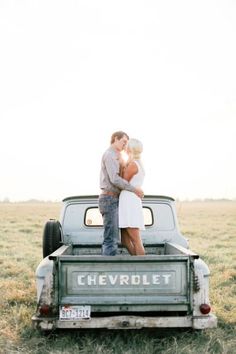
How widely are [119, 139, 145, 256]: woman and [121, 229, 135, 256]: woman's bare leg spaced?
9cm

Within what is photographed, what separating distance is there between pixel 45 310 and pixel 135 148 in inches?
88.8

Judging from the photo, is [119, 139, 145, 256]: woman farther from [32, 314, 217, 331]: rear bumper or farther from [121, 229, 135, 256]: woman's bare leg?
[32, 314, 217, 331]: rear bumper

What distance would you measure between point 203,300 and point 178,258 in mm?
490

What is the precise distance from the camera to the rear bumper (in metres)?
5.52

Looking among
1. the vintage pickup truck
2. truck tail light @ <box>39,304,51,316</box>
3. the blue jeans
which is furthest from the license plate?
the blue jeans

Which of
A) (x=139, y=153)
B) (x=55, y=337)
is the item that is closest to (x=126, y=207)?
(x=139, y=153)

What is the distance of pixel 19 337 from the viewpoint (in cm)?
623

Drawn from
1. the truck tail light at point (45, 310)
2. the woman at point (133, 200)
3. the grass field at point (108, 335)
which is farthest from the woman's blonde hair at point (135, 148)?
the truck tail light at point (45, 310)

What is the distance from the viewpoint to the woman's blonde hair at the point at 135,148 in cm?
678

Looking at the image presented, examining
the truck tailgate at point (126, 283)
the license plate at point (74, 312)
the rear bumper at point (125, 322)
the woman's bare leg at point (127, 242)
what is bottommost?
the rear bumper at point (125, 322)

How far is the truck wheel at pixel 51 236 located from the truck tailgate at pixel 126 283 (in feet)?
4.80

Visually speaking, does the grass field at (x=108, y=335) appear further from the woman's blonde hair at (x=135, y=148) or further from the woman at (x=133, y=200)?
the woman's blonde hair at (x=135, y=148)

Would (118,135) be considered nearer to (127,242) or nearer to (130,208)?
(130,208)

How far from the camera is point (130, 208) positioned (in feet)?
22.2
